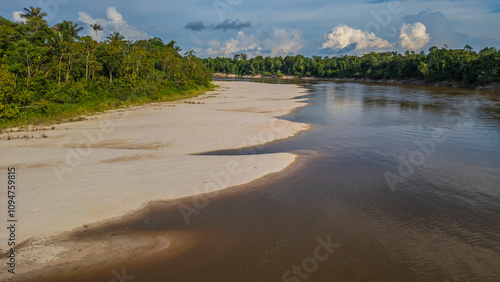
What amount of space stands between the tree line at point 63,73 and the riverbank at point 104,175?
4.69 m

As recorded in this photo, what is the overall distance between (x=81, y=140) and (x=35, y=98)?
11.7m

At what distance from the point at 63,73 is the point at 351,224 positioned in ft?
109

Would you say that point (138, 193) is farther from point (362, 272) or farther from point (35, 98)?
point (35, 98)

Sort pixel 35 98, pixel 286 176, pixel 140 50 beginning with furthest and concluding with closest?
1. pixel 140 50
2. pixel 35 98
3. pixel 286 176

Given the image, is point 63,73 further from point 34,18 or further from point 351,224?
point 351,224

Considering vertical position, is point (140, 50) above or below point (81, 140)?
above

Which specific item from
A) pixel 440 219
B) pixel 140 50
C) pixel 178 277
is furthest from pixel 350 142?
pixel 140 50

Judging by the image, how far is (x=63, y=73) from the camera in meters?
30.4

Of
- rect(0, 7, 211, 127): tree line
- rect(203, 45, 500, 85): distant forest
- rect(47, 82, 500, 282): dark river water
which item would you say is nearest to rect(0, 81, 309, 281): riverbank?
rect(47, 82, 500, 282): dark river water

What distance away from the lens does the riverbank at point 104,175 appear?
24.2 feet

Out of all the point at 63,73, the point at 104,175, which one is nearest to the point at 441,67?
the point at 63,73

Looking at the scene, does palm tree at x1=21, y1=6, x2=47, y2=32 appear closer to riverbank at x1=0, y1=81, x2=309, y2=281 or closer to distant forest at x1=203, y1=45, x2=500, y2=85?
riverbank at x1=0, y1=81, x2=309, y2=281

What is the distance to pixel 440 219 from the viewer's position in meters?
9.41

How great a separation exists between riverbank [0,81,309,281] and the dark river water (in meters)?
1.04
